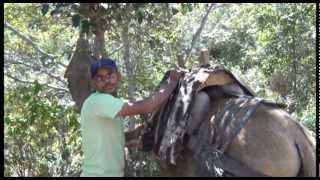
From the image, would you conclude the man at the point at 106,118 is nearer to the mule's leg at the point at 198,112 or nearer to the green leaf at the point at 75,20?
the mule's leg at the point at 198,112

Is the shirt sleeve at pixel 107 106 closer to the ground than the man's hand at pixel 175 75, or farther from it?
closer to the ground

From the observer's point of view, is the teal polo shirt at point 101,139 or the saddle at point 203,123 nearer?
the saddle at point 203,123

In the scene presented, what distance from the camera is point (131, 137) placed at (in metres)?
3.91

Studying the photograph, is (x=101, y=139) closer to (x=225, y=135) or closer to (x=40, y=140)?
(x=225, y=135)

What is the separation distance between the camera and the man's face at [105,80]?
11.8ft

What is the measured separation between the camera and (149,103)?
3.50 m

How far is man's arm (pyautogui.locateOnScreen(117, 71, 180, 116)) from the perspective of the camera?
346 cm

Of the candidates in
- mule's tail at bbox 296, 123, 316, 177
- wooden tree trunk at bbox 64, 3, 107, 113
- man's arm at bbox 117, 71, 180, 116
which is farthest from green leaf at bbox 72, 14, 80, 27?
mule's tail at bbox 296, 123, 316, 177

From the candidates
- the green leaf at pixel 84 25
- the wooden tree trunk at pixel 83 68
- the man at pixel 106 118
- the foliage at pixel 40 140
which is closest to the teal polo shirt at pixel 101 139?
the man at pixel 106 118

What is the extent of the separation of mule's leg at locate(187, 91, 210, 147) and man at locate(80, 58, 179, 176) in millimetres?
236

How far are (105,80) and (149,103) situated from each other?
0.33 m

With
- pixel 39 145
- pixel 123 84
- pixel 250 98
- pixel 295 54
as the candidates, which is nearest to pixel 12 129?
pixel 39 145

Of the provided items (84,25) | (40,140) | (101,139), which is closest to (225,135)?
(101,139)

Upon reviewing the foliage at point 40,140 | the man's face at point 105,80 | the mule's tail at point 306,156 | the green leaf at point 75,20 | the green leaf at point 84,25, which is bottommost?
the foliage at point 40,140
